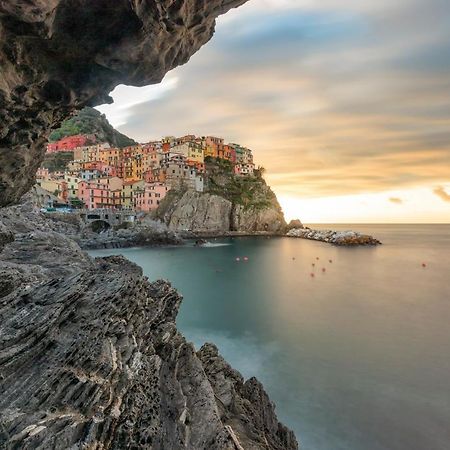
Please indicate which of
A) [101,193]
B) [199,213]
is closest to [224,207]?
[199,213]

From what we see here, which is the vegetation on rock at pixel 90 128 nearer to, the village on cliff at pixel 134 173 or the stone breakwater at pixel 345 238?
the village on cliff at pixel 134 173

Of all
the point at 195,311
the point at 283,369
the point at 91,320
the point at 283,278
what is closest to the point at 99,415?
the point at 91,320

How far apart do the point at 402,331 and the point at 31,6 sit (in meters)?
28.1

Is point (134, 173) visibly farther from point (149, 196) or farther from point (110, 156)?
point (149, 196)

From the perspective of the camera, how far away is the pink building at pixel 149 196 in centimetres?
10794

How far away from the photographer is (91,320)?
26.9 feet

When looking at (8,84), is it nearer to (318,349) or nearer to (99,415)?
(99,415)

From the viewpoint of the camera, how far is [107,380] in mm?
6875

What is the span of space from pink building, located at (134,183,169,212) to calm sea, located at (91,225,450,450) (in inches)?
2204

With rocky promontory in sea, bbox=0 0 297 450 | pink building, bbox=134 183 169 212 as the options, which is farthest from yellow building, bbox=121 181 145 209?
rocky promontory in sea, bbox=0 0 297 450

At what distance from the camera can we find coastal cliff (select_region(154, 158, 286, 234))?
110562 millimetres

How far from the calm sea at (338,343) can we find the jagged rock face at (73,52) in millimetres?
12596

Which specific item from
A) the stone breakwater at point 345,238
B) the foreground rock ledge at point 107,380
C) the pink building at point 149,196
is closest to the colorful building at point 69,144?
the pink building at point 149,196

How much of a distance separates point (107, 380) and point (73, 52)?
671cm
